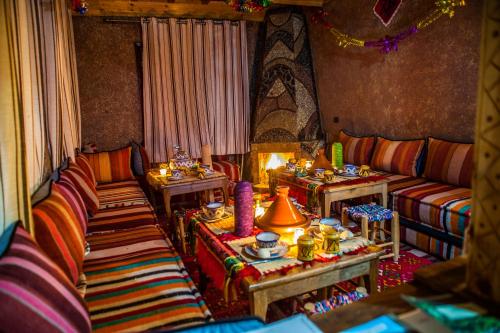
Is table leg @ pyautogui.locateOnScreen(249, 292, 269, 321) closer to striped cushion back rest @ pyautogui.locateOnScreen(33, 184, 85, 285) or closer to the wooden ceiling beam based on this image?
striped cushion back rest @ pyautogui.locateOnScreen(33, 184, 85, 285)

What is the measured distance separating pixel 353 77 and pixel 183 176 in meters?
2.80

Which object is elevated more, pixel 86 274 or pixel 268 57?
pixel 268 57

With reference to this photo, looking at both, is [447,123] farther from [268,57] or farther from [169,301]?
[169,301]

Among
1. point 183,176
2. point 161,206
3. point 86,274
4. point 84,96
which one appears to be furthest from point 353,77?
point 86,274

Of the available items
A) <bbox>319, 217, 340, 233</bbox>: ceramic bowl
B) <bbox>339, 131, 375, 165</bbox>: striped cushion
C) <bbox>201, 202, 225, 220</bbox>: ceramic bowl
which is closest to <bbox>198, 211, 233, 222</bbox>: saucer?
<bbox>201, 202, 225, 220</bbox>: ceramic bowl

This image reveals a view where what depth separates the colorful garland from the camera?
343 cm

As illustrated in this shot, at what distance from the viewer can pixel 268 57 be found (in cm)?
553

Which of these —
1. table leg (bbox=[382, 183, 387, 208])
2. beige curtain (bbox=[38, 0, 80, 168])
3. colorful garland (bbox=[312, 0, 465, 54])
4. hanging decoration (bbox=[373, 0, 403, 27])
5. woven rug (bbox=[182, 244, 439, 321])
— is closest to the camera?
woven rug (bbox=[182, 244, 439, 321])

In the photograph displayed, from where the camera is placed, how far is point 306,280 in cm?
167

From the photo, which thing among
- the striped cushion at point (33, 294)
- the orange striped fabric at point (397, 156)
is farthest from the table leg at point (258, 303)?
the orange striped fabric at point (397, 156)

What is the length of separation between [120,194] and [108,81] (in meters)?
2.08

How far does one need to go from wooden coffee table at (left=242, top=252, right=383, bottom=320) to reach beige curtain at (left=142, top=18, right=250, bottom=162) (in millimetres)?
4104

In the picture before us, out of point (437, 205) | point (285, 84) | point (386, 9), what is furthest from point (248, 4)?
point (437, 205)

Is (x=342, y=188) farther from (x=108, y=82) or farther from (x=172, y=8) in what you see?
(x=108, y=82)
